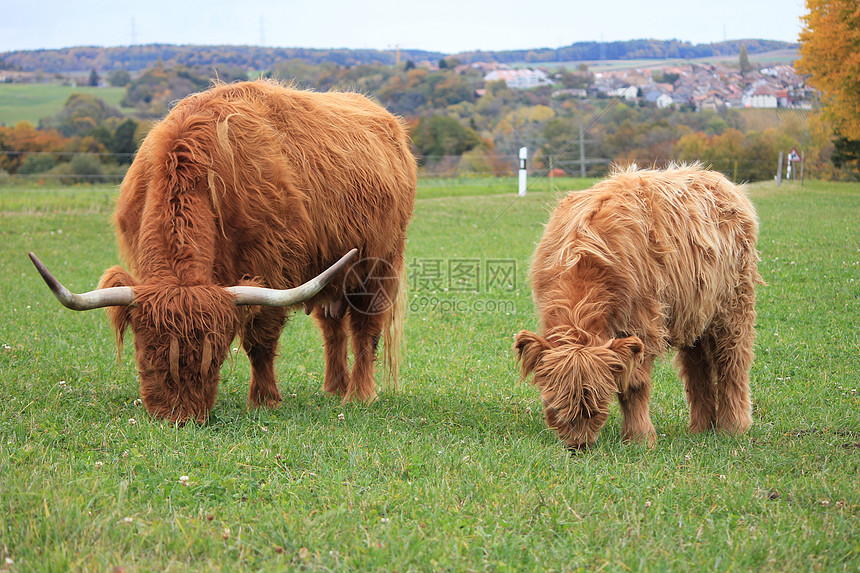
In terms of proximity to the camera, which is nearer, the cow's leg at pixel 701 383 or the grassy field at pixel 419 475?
the grassy field at pixel 419 475

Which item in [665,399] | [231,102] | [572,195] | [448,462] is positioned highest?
[231,102]

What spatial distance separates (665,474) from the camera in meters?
4.31

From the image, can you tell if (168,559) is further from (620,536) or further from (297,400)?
(297,400)

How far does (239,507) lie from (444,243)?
1277 centimetres

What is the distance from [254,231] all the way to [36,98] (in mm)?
64890

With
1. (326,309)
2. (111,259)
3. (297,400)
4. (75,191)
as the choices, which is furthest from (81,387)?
(75,191)

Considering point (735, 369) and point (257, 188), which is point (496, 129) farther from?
point (257, 188)

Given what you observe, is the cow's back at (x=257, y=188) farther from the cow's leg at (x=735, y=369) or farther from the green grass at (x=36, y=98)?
the green grass at (x=36, y=98)

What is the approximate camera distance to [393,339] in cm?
710

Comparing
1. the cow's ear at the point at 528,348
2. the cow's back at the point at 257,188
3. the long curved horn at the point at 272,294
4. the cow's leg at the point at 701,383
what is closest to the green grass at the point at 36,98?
the cow's back at the point at 257,188

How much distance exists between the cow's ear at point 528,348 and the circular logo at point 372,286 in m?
2.28

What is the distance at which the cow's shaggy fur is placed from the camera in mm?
4695

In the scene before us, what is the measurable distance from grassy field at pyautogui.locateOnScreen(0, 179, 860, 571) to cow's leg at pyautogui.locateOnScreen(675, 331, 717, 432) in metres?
0.17

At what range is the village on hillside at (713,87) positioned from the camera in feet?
33.9
